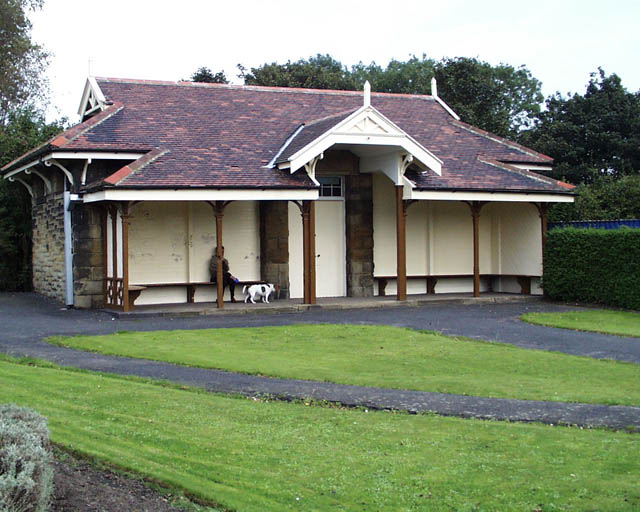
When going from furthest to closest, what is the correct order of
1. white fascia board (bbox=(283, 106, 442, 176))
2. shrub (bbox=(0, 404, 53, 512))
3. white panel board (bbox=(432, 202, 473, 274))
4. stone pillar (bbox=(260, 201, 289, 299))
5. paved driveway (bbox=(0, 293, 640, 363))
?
white panel board (bbox=(432, 202, 473, 274)), stone pillar (bbox=(260, 201, 289, 299)), white fascia board (bbox=(283, 106, 442, 176)), paved driveway (bbox=(0, 293, 640, 363)), shrub (bbox=(0, 404, 53, 512))

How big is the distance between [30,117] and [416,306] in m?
18.2

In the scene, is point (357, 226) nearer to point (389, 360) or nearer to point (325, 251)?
point (325, 251)

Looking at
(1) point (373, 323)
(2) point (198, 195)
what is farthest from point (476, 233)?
(2) point (198, 195)

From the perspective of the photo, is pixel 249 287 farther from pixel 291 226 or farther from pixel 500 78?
pixel 500 78

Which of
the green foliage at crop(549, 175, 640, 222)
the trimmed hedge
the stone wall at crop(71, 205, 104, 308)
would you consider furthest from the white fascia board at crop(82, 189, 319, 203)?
the green foliage at crop(549, 175, 640, 222)

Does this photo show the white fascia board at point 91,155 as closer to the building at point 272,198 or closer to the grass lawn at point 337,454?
the building at point 272,198

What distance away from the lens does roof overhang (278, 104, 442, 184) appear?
2030 cm

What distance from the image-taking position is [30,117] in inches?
1222

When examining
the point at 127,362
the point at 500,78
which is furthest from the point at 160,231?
the point at 500,78

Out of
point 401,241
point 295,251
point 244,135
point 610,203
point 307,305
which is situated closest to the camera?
point 307,305

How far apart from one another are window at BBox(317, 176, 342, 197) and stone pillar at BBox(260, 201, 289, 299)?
144 cm

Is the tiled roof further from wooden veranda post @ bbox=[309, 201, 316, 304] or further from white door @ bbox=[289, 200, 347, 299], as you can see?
white door @ bbox=[289, 200, 347, 299]

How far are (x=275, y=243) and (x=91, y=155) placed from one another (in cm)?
549

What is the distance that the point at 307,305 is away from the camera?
66.6ft
